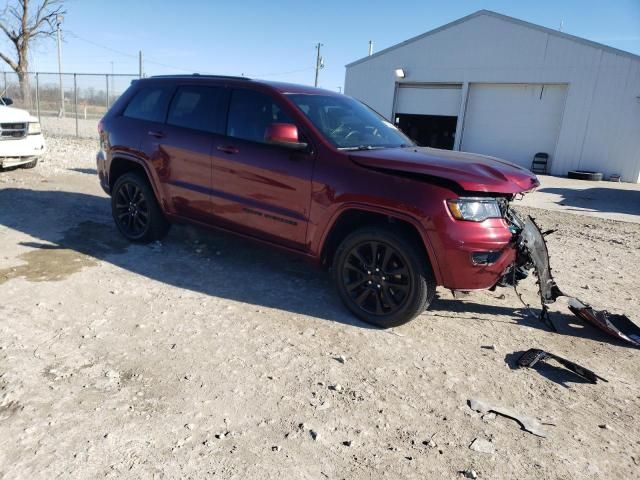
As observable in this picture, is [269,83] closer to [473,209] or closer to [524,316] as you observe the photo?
[473,209]

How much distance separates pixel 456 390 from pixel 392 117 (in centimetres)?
1990

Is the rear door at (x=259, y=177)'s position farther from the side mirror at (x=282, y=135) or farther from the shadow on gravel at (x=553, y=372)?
the shadow on gravel at (x=553, y=372)

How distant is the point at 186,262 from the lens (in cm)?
516

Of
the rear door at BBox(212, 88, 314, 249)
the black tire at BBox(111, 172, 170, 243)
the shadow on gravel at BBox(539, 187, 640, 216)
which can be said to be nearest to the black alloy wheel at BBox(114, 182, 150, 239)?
the black tire at BBox(111, 172, 170, 243)

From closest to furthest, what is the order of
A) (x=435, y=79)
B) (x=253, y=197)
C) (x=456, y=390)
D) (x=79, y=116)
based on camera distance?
1. (x=456, y=390)
2. (x=253, y=197)
3. (x=435, y=79)
4. (x=79, y=116)

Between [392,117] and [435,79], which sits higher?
[435,79]

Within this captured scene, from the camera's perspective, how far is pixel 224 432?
2.53 metres

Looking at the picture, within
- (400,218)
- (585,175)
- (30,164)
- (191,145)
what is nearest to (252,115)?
(191,145)

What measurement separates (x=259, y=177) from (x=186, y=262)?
1.49 metres

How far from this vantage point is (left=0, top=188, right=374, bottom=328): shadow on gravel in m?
4.38

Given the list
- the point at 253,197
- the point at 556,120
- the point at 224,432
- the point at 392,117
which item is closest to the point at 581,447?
the point at 224,432

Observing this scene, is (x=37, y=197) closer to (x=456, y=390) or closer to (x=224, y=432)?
(x=224, y=432)

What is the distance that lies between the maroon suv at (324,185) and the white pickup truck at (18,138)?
15.9 feet

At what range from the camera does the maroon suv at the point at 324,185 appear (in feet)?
11.5
